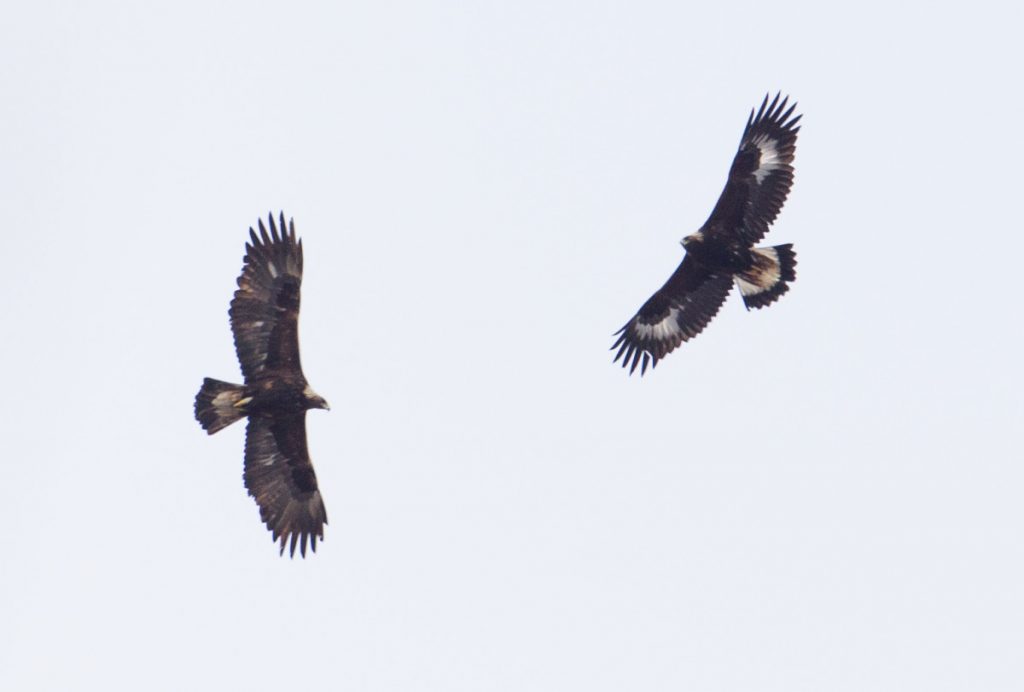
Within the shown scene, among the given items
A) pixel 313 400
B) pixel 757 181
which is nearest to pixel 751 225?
pixel 757 181

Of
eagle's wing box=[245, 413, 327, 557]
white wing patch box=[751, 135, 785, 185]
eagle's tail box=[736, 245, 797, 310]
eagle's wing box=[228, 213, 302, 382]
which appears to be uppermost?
white wing patch box=[751, 135, 785, 185]

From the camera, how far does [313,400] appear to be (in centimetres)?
1959

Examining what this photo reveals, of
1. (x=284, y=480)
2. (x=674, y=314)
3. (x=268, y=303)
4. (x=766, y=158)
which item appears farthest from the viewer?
(x=674, y=314)

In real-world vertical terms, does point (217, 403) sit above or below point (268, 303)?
below

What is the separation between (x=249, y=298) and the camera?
752 inches

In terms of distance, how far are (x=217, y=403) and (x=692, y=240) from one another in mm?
6767

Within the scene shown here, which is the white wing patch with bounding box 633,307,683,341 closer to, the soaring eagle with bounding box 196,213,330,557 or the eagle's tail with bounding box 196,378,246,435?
the soaring eagle with bounding box 196,213,330,557

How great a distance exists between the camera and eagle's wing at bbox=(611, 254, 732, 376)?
74.4 feet

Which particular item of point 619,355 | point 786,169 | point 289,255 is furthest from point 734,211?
point 289,255

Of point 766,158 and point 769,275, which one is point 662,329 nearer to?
point 769,275

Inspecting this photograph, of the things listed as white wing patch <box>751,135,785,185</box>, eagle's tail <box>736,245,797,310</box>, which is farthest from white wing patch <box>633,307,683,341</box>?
white wing patch <box>751,135,785,185</box>

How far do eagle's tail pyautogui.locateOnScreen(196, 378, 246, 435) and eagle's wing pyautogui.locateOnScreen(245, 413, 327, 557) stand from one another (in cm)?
59

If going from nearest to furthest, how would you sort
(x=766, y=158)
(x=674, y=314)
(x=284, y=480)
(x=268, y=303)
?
(x=268, y=303)
(x=284, y=480)
(x=766, y=158)
(x=674, y=314)

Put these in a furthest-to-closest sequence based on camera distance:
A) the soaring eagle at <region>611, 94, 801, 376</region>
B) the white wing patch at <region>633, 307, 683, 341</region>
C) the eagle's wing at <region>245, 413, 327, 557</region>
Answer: the white wing patch at <region>633, 307, 683, 341</region> < the soaring eagle at <region>611, 94, 801, 376</region> < the eagle's wing at <region>245, 413, 327, 557</region>
